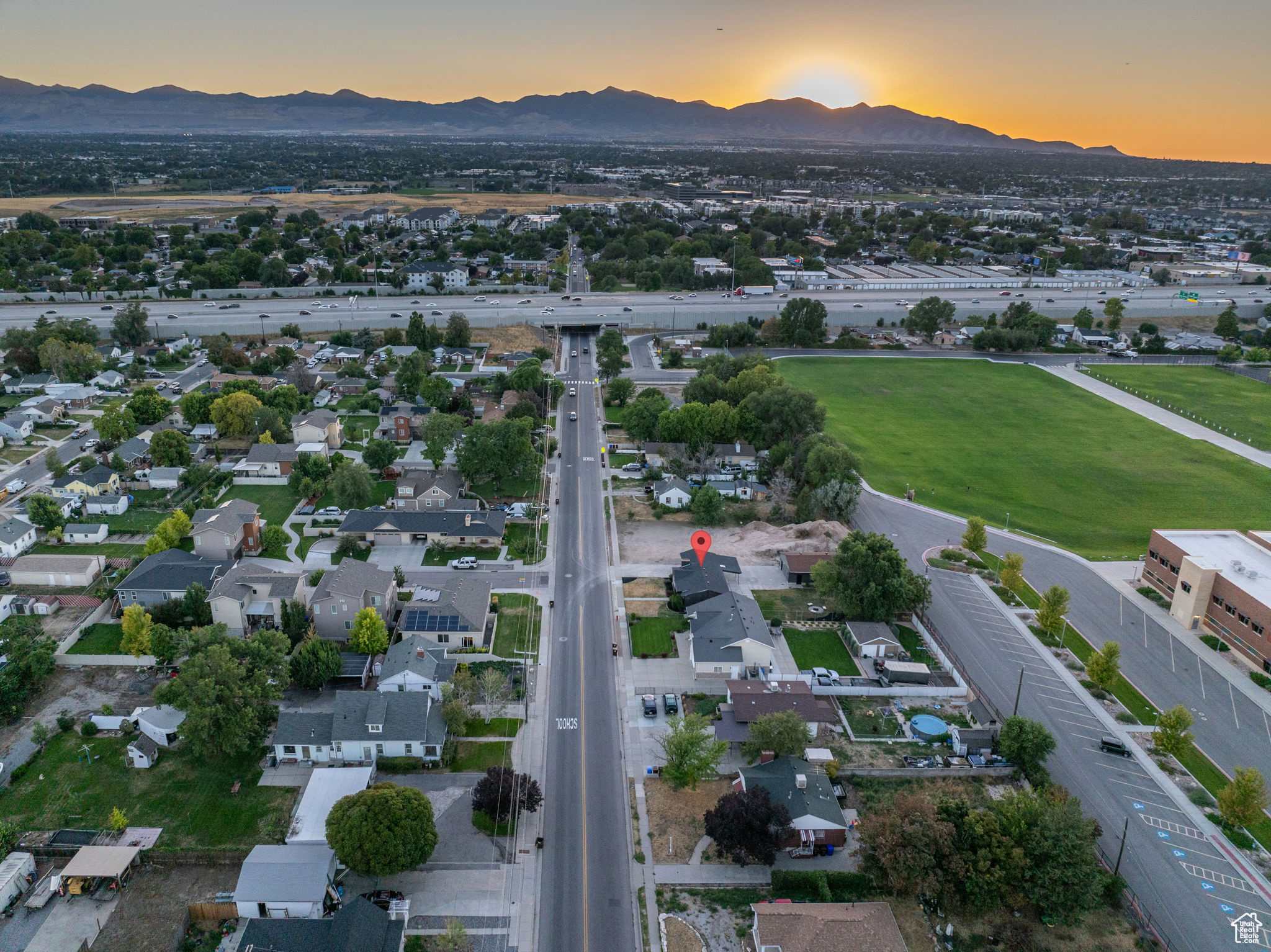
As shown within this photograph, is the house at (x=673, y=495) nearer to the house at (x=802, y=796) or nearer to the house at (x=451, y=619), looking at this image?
the house at (x=451, y=619)

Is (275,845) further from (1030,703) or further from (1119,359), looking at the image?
(1119,359)

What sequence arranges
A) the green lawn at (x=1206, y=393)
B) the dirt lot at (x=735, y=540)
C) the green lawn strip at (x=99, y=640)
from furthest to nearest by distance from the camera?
1. the green lawn at (x=1206, y=393)
2. the dirt lot at (x=735, y=540)
3. the green lawn strip at (x=99, y=640)

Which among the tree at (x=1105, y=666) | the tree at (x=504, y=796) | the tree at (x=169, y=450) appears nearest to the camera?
the tree at (x=504, y=796)

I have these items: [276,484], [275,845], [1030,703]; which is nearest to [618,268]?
[276,484]

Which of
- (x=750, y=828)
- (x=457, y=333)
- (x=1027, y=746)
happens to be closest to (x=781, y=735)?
(x=750, y=828)

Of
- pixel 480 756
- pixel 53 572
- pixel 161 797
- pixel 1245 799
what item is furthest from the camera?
pixel 53 572

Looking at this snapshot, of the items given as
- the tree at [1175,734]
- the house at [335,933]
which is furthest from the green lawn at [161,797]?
the tree at [1175,734]

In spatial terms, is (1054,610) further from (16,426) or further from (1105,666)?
(16,426)
